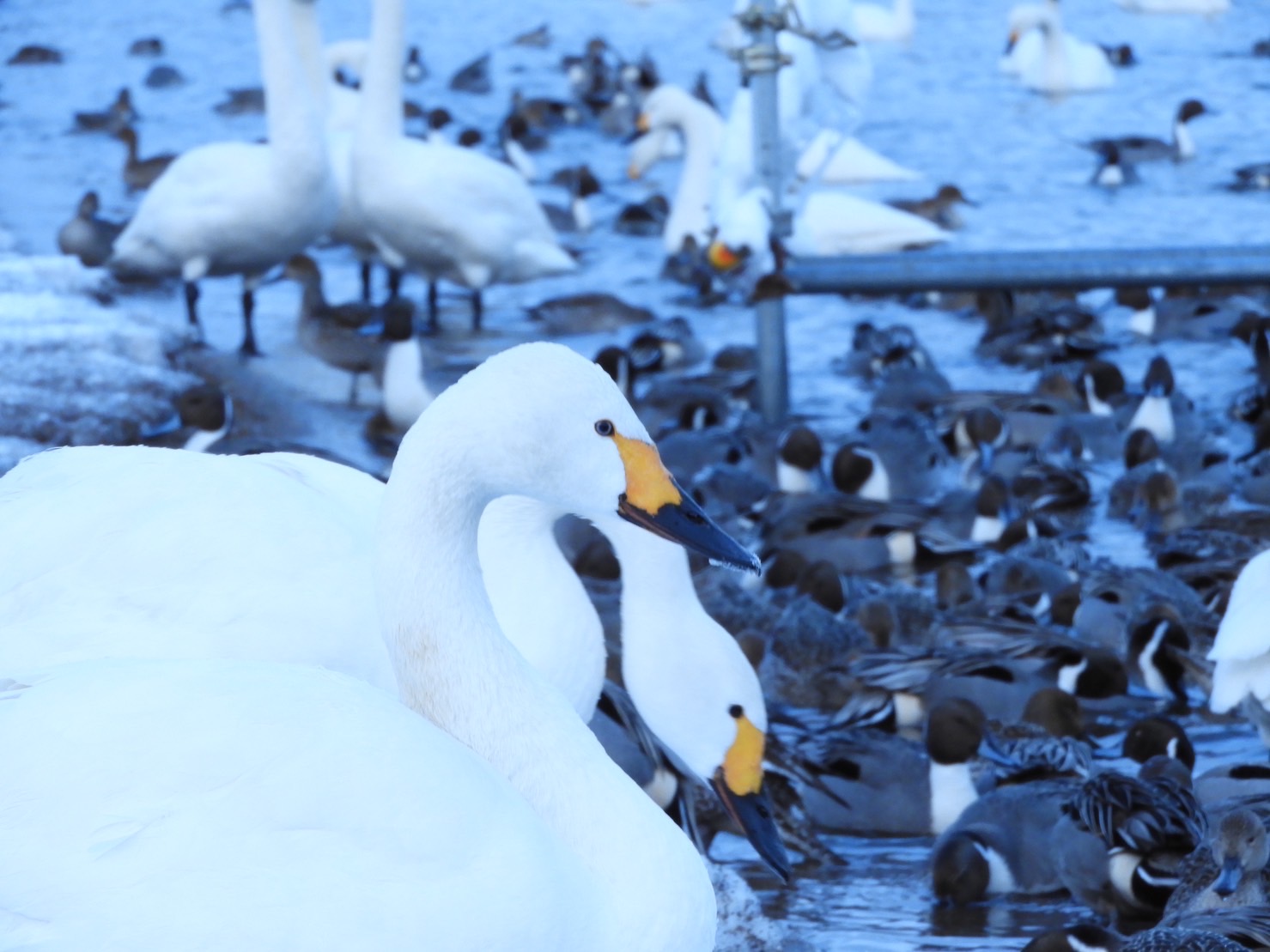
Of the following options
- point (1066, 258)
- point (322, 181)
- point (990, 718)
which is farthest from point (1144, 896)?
point (322, 181)

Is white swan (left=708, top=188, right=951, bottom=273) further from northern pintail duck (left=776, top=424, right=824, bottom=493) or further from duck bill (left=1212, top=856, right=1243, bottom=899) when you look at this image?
duck bill (left=1212, top=856, right=1243, bottom=899)

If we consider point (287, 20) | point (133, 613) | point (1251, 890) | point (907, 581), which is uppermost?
point (287, 20)

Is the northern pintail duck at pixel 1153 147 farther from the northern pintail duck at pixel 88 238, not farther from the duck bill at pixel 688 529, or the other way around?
the duck bill at pixel 688 529

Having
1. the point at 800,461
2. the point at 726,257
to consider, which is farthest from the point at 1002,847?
the point at 726,257

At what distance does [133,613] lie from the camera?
13.3ft

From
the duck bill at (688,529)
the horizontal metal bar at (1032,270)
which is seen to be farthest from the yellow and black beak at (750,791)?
the horizontal metal bar at (1032,270)

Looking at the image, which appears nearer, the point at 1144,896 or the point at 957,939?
the point at 957,939

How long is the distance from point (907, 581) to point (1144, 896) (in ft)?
8.65

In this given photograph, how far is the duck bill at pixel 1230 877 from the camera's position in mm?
4145

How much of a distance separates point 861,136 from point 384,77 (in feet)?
19.6

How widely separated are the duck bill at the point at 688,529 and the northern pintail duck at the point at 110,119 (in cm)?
1379

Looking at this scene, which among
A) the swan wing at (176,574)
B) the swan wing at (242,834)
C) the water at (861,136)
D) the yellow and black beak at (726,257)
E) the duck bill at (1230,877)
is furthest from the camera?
the yellow and black beak at (726,257)

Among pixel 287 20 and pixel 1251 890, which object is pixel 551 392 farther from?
pixel 287 20

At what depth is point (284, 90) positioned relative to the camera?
31.4 ft
